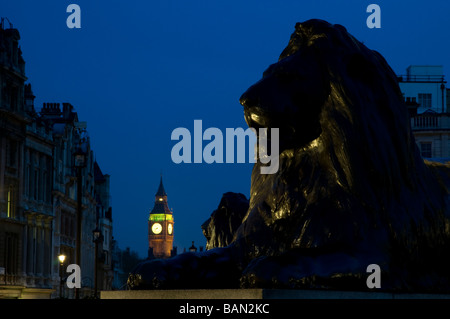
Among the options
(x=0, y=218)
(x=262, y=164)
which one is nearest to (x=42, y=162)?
(x=0, y=218)

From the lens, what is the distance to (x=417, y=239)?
5215 millimetres

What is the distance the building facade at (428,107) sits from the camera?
42594 mm

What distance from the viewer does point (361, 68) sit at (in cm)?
505

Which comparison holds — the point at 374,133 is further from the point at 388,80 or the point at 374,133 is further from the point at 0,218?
the point at 0,218

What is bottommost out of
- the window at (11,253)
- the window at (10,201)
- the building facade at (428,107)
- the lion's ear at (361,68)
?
the window at (11,253)

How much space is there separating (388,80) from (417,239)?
42.5 inches

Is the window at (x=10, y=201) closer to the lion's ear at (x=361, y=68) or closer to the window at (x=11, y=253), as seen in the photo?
the window at (x=11, y=253)

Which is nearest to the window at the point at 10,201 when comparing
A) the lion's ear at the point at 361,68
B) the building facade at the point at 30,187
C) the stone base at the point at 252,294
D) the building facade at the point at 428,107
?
the building facade at the point at 30,187

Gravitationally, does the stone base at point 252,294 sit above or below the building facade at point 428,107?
below

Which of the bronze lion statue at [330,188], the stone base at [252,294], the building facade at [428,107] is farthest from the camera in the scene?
the building facade at [428,107]

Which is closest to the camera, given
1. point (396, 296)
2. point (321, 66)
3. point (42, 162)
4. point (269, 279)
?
point (269, 279)

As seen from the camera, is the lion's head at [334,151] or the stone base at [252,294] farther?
the lion's head at [334,151]

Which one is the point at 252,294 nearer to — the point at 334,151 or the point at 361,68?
the point at 334,151

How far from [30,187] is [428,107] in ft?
84.2
